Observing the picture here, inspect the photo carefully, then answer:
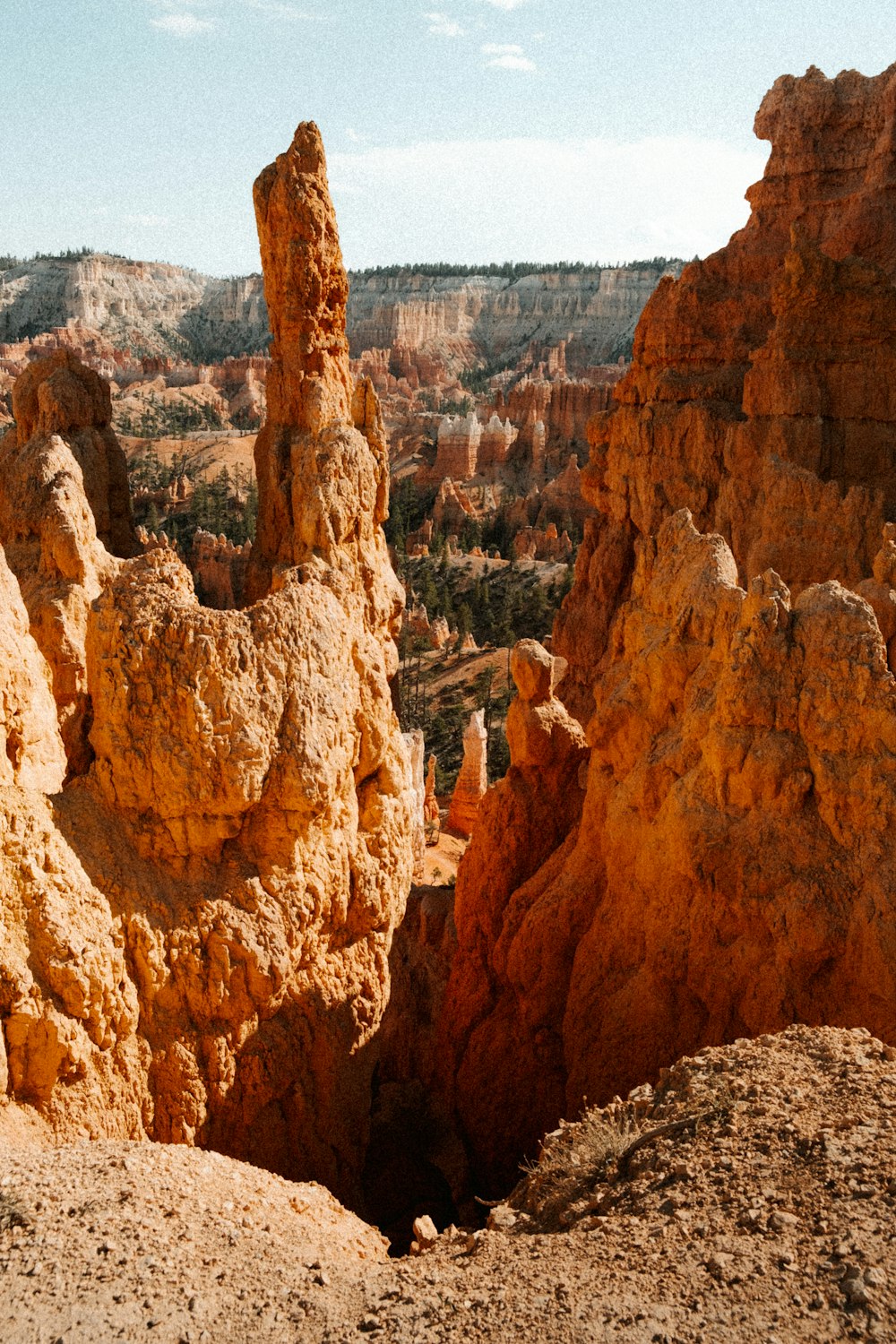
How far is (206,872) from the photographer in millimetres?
6809

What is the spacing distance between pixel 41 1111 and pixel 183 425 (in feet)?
279

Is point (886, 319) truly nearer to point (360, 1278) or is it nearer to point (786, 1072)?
point (786, 1072)

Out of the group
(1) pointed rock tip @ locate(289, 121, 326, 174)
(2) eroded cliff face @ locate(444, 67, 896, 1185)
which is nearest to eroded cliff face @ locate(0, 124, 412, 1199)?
(2) eroded cliff face @ locate(444, 67, 896, 1185)

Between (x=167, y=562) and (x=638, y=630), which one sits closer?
(x=167, y=562)

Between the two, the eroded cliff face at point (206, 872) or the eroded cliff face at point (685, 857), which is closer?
the eroded cliff face at point (206, 872)

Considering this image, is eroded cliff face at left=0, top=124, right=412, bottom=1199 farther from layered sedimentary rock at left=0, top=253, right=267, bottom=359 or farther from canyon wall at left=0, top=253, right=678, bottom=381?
layered sedimentary rock at left=0, top=253, right=267, bottom=359

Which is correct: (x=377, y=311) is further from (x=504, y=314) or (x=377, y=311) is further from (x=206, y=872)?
(x=206, y=872)

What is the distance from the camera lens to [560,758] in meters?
11.5

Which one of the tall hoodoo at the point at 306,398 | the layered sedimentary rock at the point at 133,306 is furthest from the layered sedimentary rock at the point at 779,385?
the layered sedimentary rock at the point at 133,306

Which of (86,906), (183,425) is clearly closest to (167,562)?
(86,906)

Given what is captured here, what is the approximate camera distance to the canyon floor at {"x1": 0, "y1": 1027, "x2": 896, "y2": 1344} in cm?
408

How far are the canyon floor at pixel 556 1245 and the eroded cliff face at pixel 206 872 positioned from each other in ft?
3.02

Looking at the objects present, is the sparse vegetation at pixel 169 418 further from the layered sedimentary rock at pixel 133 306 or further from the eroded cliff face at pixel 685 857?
the eroded cliff face at pixel 685 857

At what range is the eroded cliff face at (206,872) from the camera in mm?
5793
